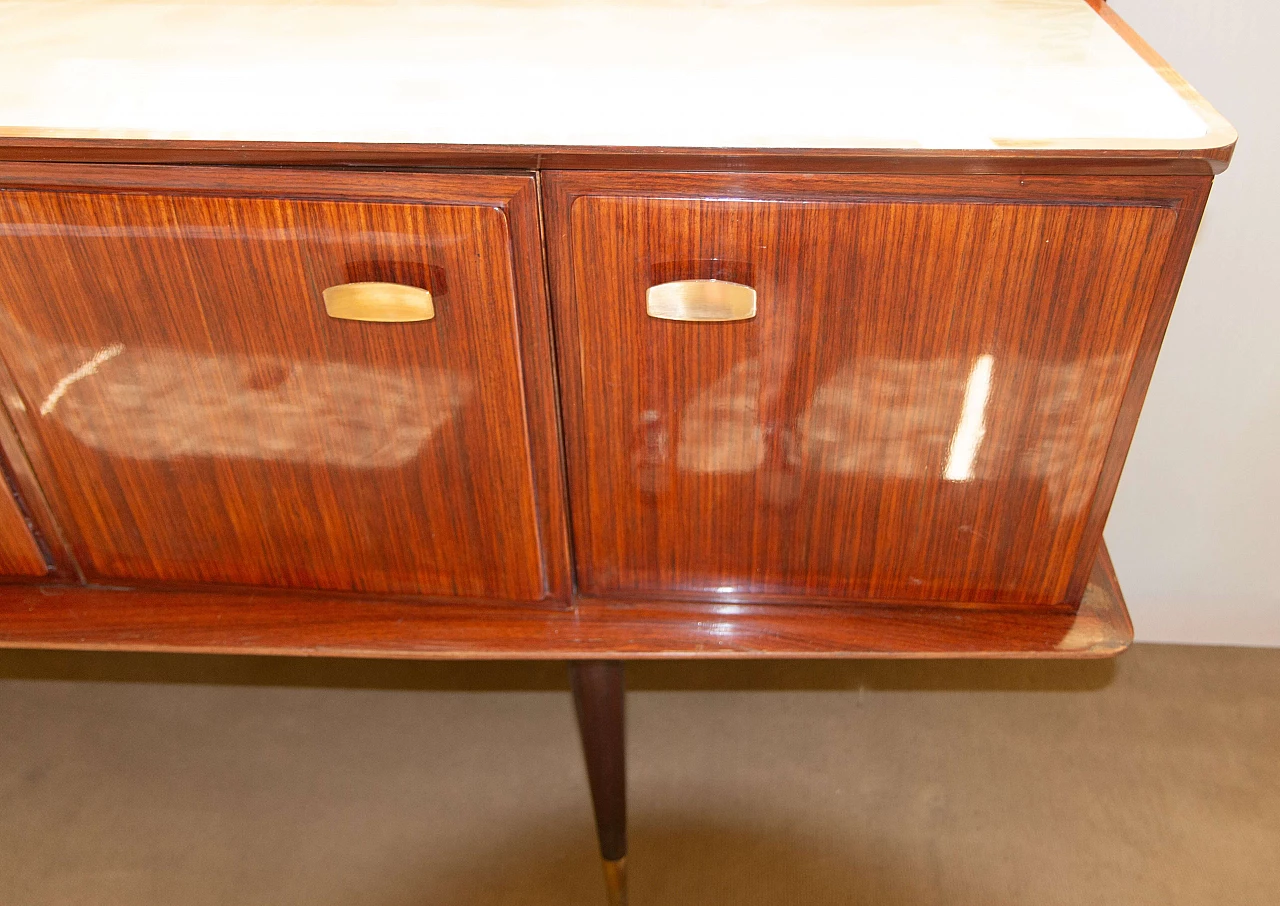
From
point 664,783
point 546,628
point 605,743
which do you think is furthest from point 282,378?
point 664,783

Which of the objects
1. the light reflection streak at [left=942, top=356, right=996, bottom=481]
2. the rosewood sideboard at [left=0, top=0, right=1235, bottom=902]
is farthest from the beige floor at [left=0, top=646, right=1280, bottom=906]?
the light reflection streak at [left=942, top=356, right=996, bottom=481]

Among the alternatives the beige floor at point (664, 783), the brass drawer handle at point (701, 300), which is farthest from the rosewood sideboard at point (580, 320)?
the beige floor at point (664, 783)

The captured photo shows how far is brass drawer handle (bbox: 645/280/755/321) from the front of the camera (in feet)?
1.51

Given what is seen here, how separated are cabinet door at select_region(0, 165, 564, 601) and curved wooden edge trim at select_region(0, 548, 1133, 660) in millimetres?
17

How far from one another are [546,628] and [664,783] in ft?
1.18

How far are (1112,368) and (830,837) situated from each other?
517 millimetres

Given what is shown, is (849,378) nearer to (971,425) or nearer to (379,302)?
(971,425)

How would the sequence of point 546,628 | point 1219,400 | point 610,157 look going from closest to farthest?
point 610,157
point 546,628
point 1219,400

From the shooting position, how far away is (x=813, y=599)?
579 mm

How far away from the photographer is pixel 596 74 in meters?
0.50

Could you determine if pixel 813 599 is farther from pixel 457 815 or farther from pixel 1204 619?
pixel 1204 619

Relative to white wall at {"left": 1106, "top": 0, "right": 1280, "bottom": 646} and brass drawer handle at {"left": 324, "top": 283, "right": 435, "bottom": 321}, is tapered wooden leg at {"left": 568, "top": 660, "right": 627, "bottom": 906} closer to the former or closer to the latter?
brass drawer handle at {"left": 324, "top": 283, "right": 435, "bottom": 321}

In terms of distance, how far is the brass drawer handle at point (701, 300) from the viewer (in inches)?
18.2

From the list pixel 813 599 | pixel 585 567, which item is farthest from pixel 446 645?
pixel 813 599
